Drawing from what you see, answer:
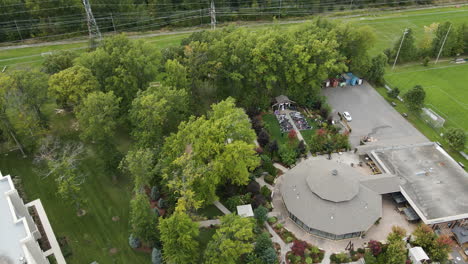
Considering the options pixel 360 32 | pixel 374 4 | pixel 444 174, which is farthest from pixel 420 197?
pixel 374 4

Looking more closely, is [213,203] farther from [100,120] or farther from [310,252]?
[100,120]

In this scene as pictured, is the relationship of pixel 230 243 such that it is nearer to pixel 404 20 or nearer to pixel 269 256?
pixel 269 256

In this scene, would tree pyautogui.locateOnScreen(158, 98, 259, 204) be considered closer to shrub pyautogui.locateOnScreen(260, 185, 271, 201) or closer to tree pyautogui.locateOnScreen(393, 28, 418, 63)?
shrub pyautogui.locateOnScreen(260, 185, 271, 201)

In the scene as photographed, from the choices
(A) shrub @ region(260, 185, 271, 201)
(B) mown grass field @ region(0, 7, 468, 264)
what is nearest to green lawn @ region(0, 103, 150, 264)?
(B) mown grass field @ region(0, 7, 468, 264)

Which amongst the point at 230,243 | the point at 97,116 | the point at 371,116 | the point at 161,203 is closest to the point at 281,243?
the point at 230,243

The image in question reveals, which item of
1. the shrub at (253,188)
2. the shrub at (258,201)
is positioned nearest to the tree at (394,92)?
the shrub at (253,188)
